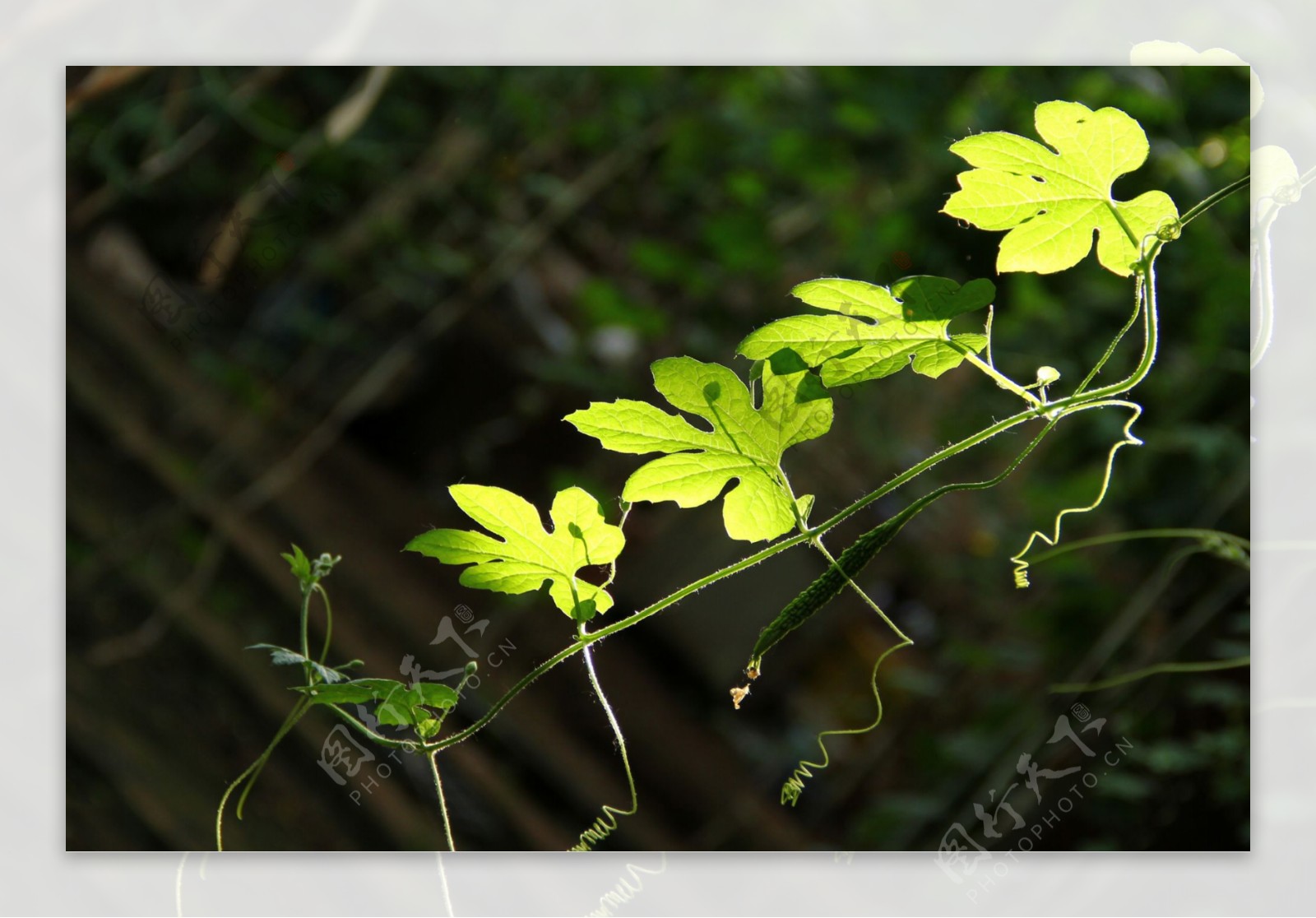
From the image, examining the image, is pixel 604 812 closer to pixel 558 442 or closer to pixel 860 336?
pixel 558 442

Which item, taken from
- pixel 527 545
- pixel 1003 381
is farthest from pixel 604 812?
pixel 1003 381

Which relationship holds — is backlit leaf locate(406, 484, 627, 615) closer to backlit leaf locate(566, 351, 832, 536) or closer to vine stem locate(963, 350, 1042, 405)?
backlit leaf locate(566, 351, 832, 536)

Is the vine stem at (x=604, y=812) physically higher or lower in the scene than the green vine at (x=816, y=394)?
lower

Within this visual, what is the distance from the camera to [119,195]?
48.5 inches

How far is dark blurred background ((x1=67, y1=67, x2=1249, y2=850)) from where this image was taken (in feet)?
3.68

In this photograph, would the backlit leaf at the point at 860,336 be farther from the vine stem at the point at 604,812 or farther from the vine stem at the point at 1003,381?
the vine stem at the point at 604,812

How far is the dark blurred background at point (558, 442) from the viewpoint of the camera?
1.12 m

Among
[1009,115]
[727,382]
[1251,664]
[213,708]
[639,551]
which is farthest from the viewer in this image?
[639,551]

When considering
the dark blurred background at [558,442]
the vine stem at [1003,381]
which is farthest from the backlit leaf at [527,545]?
the dark blurred background at [558,442]

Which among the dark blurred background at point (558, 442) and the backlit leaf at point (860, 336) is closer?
the backlit leaf at point (860, 336)

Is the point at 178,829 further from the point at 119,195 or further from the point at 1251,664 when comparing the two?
the point at 1251,664

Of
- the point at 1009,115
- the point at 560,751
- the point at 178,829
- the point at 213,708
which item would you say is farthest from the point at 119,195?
the point at 1009,115

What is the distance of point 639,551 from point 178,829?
0.66 meters

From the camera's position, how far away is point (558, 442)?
4.54 ft
